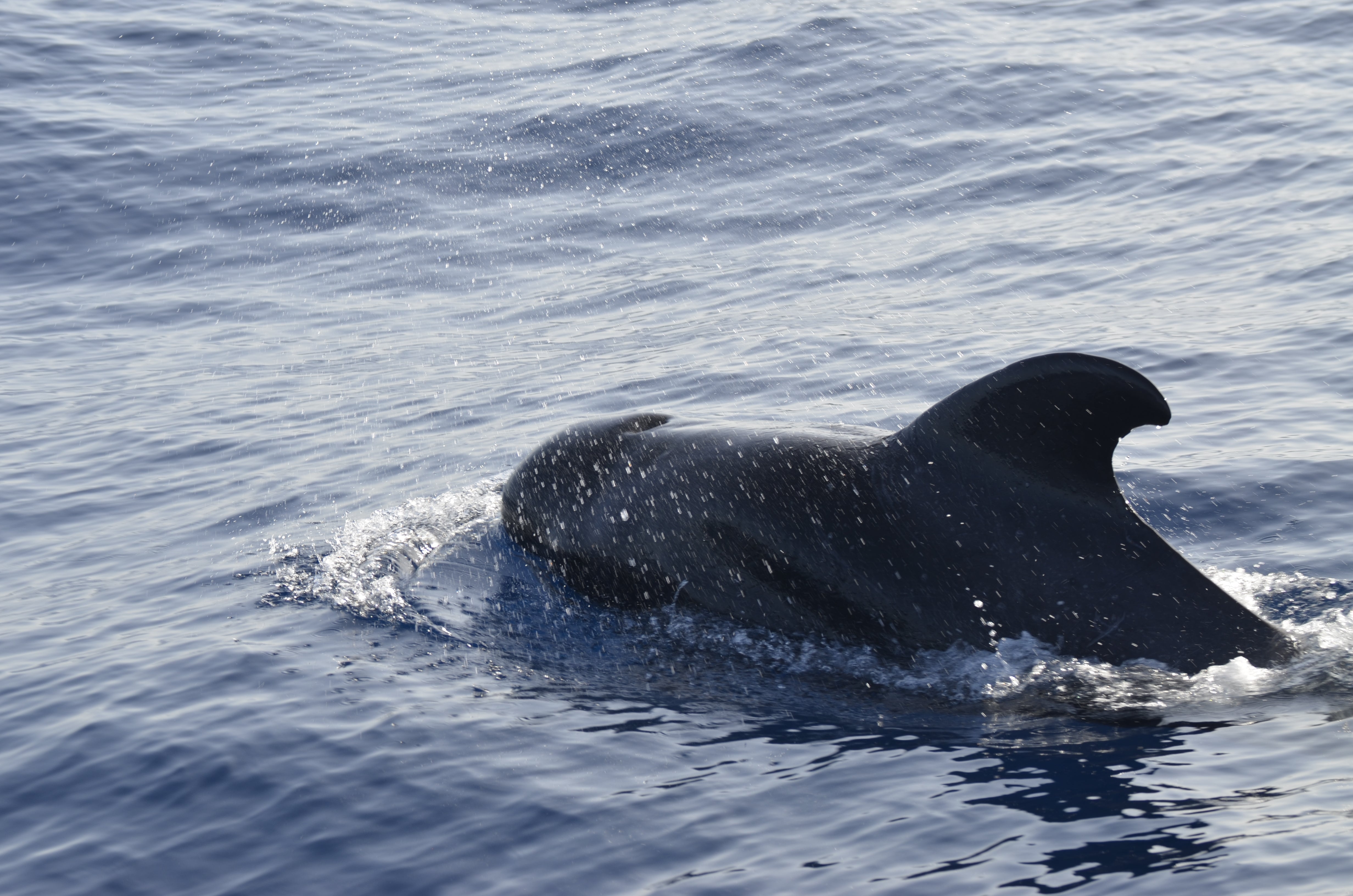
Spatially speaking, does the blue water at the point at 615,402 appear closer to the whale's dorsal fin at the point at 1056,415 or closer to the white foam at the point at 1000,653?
the white foam at the point at 1000,653

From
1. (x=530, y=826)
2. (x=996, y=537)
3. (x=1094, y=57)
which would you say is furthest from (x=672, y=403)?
(x=1094, y=57)

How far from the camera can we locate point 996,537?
8484mm

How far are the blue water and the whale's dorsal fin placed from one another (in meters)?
1.14

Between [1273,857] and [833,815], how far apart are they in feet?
6.62

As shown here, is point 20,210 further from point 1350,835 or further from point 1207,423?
point 1350,835

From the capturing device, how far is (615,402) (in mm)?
16125

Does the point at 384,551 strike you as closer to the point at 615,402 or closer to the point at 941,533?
the point at 615,402

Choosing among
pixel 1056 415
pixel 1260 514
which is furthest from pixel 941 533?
pixel 1260 514

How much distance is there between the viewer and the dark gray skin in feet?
26.3

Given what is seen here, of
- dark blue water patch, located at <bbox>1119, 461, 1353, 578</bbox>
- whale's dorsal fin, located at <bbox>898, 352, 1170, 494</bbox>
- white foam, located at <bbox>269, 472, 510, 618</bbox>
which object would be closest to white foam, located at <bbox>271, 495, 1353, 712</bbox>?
white foam, located at <bbox>269, 472, 510, 618</bbox>

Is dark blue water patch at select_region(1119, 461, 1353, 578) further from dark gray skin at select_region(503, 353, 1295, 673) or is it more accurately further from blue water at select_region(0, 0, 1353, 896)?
dark gray skin at select_region(503, 353, 1295, 673)

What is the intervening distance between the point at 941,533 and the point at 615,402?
7.86 m

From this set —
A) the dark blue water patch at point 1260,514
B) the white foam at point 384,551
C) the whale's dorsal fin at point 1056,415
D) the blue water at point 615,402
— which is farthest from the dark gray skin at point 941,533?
the dark blue water patch at point 1260,514

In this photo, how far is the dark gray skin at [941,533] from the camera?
26.3 ft
